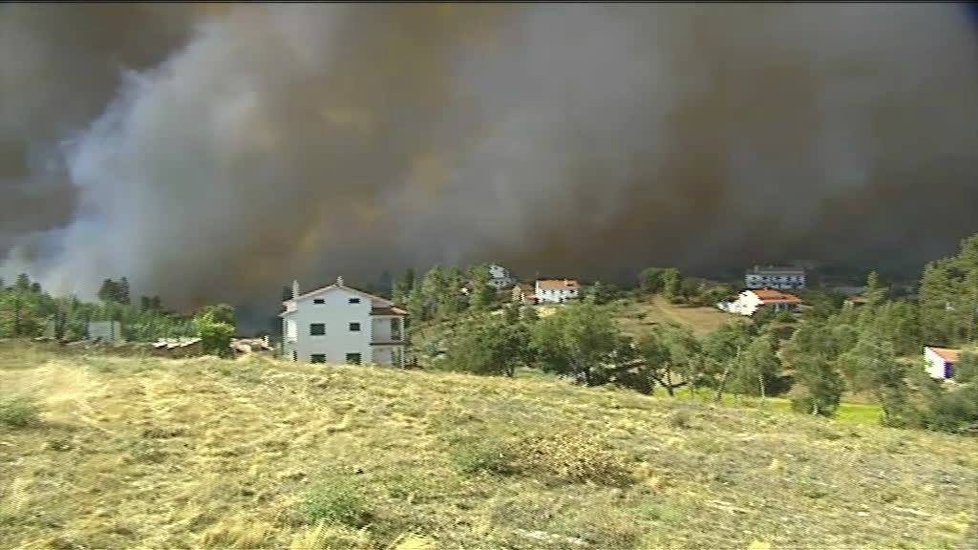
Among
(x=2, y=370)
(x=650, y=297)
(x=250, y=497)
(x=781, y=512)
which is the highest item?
(x=650, y=297)

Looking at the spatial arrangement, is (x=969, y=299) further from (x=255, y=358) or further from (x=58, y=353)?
(x=58, y=353)

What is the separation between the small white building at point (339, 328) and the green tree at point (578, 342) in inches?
280

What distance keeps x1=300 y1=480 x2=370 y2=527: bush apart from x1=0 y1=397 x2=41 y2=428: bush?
4.62 metres

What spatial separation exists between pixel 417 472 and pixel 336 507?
227 cm

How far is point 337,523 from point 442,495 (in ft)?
5.75

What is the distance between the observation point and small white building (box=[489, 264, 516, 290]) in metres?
34.5

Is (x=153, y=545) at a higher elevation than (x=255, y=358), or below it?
below

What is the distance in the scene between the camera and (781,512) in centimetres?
891

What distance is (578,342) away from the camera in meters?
28.6

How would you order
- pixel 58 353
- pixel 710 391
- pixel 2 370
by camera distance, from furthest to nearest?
1. pixel 710 391
2. pixel 58 353
3. pixel 2 370

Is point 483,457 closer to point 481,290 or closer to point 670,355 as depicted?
point 670,355

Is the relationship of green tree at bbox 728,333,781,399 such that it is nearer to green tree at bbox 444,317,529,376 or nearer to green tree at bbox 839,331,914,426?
green tree at bbox 839,331,914,426

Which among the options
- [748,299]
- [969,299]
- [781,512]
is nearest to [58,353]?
[781,512]

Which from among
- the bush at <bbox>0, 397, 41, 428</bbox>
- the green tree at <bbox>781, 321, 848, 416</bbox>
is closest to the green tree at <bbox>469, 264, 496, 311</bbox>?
the green tree at <bbox>781, 321, 848, 416</bbox>
